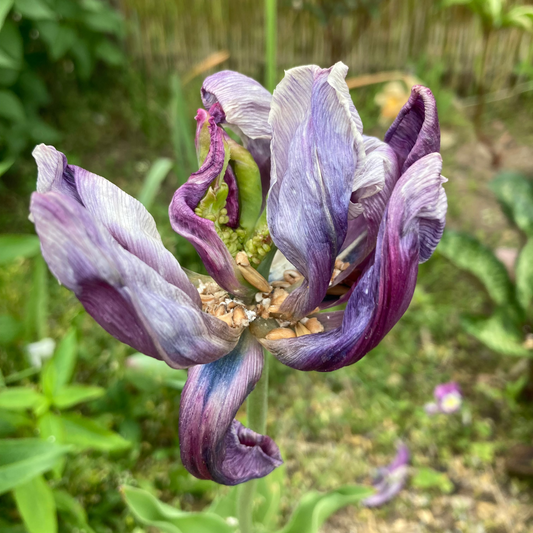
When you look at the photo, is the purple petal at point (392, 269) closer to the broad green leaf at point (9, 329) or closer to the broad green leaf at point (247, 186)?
the broad green leaf at point (247, 186)

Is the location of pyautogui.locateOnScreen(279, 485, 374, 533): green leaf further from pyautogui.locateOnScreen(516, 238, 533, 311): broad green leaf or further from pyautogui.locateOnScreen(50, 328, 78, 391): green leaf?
pyautogui.locateOnScreen(516, 238, 533, 311): broad green leaf

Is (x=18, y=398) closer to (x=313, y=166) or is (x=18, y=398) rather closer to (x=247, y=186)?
(x=247, y=186)

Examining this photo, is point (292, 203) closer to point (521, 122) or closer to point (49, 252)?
point (49, 252)

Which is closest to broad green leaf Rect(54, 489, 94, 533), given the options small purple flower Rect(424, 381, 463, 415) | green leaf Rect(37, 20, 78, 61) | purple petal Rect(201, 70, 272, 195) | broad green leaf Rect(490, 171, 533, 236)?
purple petal Rect(201, 70, 272, 195)

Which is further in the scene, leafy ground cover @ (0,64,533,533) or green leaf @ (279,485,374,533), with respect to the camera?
leafy ground cover @ (0,64,533,533)

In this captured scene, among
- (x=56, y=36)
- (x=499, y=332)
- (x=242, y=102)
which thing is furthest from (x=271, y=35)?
(x=56, y=36)

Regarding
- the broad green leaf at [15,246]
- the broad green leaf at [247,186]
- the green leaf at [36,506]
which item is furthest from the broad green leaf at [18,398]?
the broad green leaf at [247,186]
